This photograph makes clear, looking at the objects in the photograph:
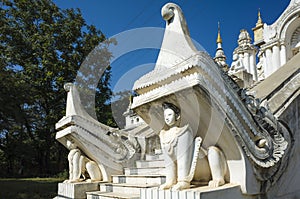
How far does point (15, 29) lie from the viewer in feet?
54.5

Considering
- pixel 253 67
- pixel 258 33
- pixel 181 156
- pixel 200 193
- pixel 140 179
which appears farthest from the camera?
pixel 258 33

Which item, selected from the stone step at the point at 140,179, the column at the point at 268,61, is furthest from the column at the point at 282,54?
the stone step at the point at 140,179

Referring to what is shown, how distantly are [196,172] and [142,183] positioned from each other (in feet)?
5.18

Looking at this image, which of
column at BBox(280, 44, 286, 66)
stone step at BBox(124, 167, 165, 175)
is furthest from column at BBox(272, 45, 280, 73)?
stone step at BBox(124, 167, 165, 175)

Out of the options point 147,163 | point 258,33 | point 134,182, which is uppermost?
point 258,33

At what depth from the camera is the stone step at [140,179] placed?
→ 3.96 metres

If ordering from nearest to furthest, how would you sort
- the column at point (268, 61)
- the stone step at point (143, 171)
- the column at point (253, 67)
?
the stone step at point (143, 171)
the column at point (268, 61)
the column at point (253, 67)

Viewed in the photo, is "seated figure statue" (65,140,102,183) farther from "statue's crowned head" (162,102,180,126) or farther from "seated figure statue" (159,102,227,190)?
"statue's crowned head" (162,102,180,126)

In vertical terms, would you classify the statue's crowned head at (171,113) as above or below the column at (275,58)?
below

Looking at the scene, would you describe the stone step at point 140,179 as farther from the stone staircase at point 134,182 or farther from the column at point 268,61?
the column at point 268,61

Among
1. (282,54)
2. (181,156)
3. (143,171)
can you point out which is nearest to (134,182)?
(143,171)

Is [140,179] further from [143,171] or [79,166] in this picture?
[79,166]

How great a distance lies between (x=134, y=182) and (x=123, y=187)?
0.22 meters

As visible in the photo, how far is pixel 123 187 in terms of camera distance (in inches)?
174
